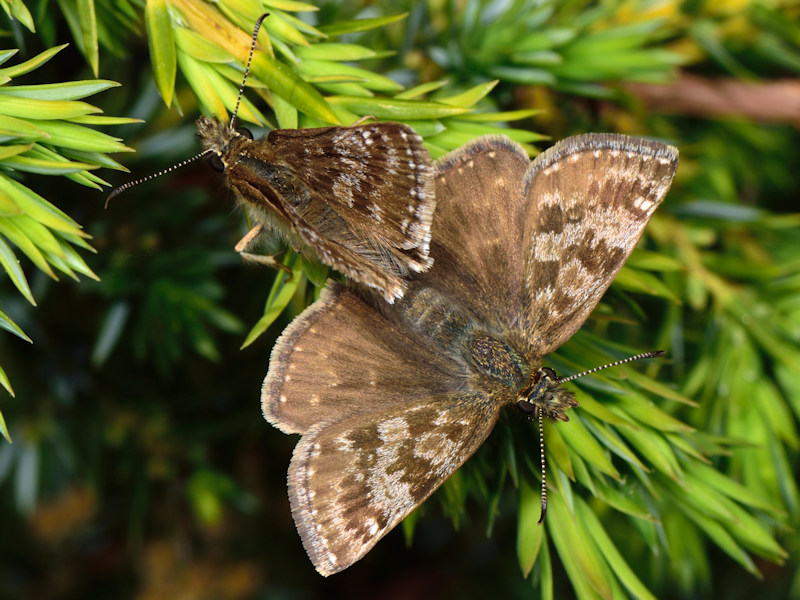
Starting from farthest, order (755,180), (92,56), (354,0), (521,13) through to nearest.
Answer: (755,180)
(354,0)
(521,13)
(92,56)

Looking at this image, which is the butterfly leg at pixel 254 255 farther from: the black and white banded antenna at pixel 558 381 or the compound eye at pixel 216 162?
the black and white banded antenna at pixel 558 381

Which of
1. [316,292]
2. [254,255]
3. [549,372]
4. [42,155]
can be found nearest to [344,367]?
[316,292]

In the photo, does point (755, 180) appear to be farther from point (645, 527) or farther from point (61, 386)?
point (61, 386)

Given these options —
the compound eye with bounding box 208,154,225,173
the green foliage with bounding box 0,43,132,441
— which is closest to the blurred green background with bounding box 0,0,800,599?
the green foliage with bounding box 0,43,132,441

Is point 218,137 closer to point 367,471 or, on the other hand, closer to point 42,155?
point 42,155

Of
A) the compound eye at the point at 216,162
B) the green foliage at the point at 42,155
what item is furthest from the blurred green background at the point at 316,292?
the compound eye at the point at 216,162

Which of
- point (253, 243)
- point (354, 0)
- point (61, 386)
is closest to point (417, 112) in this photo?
point (253, 243)
